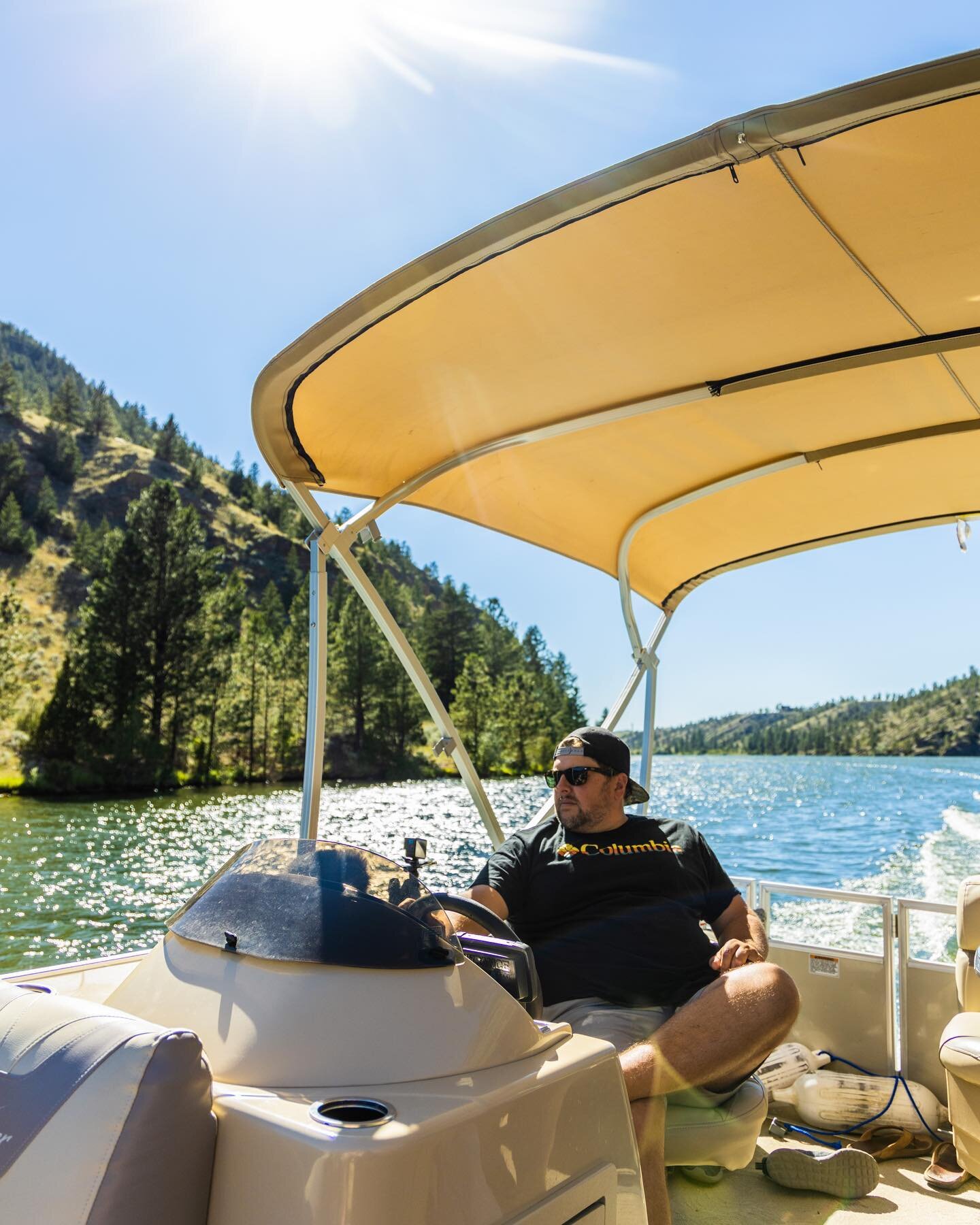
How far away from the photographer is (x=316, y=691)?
102 inches

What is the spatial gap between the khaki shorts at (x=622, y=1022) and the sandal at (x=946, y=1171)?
1.01 metres

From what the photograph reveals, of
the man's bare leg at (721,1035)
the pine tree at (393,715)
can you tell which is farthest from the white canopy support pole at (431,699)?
the pine tree at (393,715)

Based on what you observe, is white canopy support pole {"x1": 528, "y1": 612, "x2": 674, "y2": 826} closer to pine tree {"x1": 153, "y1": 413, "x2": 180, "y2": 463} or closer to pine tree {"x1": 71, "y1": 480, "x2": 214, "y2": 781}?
pine tree {"x1": 71, "y1": 480, "x2": 214, "y2": 781}

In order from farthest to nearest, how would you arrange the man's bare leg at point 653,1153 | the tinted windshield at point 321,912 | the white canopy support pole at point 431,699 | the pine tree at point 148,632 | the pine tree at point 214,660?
the pine tree at point 214,660 < the pine tree at point 148,632 < the white canopy support pole at point 431,699 < the man's bare leg at point 653,1153 < the tinted windshield at point 321,912

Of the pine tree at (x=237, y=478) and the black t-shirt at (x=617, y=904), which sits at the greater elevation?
the pine tree at (x=237, y=478)

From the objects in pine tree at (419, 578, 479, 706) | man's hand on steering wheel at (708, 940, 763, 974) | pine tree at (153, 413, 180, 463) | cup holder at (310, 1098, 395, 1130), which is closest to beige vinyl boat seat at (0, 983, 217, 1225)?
cup holder at (310, 1098, 395, 1130)

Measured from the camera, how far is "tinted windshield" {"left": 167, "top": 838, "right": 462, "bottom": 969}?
1.23 metres

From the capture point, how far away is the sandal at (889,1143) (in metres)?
2.76

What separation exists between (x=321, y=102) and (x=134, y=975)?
13.7 feet

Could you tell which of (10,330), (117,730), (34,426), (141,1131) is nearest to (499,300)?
(141,1131)

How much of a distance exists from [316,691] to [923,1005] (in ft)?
7.45

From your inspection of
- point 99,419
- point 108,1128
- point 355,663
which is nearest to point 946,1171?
point 108,1128

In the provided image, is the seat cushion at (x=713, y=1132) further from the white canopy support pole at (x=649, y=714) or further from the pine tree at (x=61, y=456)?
the pine tree at (x=61, y=456)

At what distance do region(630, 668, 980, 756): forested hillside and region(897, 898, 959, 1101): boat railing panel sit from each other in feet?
155
